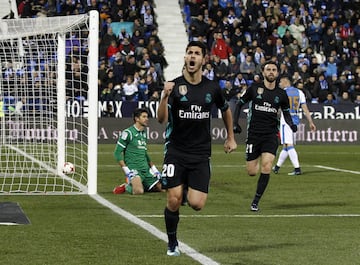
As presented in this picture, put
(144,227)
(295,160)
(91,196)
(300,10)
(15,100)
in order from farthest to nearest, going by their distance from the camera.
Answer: (300,10), (15,100), (295,160), (91,196), (144,227)

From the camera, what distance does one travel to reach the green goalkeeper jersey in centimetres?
1620

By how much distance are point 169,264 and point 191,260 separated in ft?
0.98

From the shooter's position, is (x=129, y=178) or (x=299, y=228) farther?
(x=129, y=178)

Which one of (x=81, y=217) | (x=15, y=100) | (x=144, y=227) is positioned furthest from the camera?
(x=15, y=100)

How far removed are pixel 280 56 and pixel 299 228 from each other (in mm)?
25270

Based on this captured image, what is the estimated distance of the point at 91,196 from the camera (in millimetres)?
15531

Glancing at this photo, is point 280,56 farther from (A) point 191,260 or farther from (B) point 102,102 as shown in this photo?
(A) point 191,260

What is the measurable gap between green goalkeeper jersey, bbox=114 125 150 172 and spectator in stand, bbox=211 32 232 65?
2013cm

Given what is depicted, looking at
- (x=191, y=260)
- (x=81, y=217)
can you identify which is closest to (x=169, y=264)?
(x=191, y=260)

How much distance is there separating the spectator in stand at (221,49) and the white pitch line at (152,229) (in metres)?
21.1

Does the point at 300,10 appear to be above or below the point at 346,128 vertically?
above

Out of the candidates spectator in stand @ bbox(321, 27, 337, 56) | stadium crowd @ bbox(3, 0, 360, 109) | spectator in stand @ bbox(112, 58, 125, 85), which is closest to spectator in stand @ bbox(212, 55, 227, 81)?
stadium crowd @ bbox(3, 0, 360, 109)

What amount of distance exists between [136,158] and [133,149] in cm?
16

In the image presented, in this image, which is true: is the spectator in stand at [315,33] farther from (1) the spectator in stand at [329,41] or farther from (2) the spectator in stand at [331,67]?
(2) the spectator in stand at [331,67]
